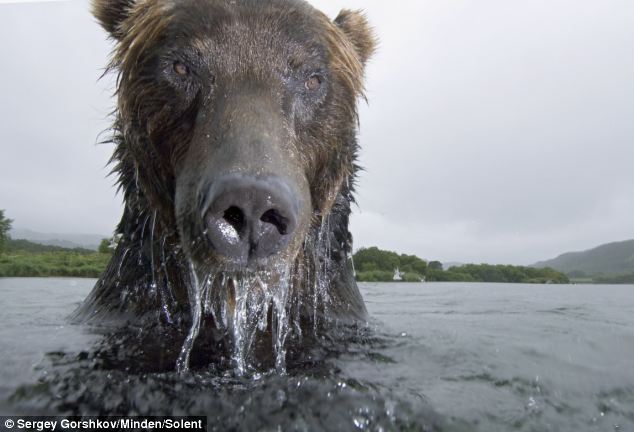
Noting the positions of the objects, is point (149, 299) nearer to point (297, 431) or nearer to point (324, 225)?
point (324, 225)

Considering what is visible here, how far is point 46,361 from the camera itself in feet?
11.0

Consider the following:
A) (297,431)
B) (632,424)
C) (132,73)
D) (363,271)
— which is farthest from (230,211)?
(363,271)

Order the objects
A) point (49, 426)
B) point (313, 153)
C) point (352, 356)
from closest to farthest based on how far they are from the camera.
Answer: point (49, 426) → point (352, 356) → point (313, 153)

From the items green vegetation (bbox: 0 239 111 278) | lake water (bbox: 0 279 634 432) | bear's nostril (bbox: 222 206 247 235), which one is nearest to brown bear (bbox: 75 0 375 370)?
bear's nostril (bbox: 222 206 247 235)

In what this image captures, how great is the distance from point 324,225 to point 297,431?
2.47 meters

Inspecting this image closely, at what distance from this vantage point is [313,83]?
4.01 meters

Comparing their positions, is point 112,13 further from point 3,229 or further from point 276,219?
point 3,229

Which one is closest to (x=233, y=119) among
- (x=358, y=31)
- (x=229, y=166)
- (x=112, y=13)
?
(x=229, y=166)

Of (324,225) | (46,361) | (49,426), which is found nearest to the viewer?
(49,426)

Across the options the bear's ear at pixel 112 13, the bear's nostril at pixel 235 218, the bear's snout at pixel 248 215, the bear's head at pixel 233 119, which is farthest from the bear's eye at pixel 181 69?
the bear's nostril at pixel 235 218

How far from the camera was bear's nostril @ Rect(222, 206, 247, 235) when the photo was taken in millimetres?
2681

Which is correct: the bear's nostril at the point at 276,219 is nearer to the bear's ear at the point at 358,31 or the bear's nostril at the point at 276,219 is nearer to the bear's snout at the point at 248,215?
the bear's snout at the point at 248,215

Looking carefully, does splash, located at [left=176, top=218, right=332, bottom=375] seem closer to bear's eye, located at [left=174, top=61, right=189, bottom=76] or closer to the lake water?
the lake water

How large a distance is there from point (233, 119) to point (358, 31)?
267 cm
